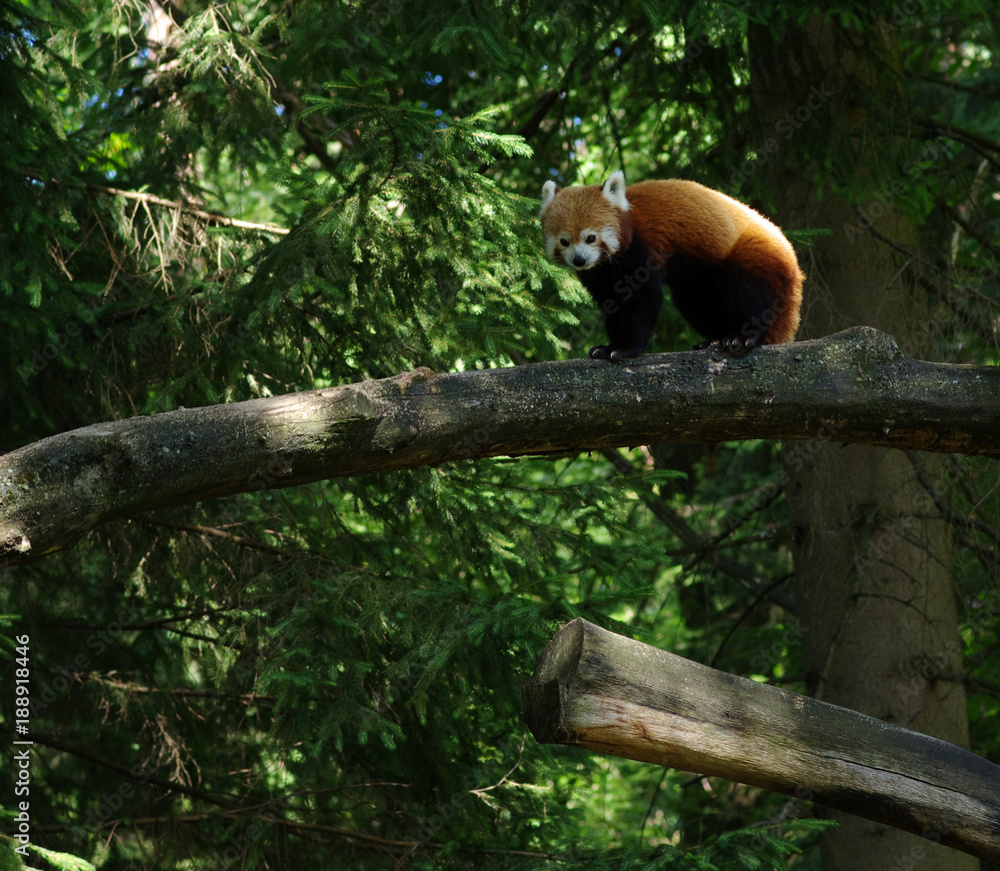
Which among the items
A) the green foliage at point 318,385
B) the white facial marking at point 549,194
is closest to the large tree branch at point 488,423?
the green foliage at point 318,385

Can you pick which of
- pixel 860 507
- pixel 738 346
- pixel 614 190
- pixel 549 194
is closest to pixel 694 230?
pixel 614 190

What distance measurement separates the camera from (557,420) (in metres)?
3.14

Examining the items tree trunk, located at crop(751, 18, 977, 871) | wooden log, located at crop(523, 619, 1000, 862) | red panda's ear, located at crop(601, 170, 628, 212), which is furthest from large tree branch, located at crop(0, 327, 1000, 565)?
tree trunk, located at crop(751, 18, 977, 871)

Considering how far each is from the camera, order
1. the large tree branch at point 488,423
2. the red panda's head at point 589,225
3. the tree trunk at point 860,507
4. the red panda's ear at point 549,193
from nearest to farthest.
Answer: the large tree branch at point 488,423, the red panda's head at point 589,225, the red panda's ear at point 549,193, the tree trunk at point 860,507

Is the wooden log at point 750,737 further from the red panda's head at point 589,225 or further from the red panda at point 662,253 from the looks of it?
the red panda's head at point 589,225

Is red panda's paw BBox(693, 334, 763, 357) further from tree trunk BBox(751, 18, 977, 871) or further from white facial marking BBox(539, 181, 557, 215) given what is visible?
tree trunk BBox(751, 18, 977, 871)

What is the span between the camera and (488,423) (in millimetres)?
3049

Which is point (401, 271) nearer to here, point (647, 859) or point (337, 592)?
point (337, 592)

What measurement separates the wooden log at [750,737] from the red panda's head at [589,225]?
1.95 meters

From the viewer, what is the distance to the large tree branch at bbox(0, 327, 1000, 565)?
8.25 ft

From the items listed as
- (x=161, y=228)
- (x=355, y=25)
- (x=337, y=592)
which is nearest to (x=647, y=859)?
(x=337, y=592)

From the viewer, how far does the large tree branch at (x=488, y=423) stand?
2514mm

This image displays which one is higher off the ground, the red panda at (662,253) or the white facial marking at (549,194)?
the white facial marking at (549,194)

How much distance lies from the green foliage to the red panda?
0.27m
